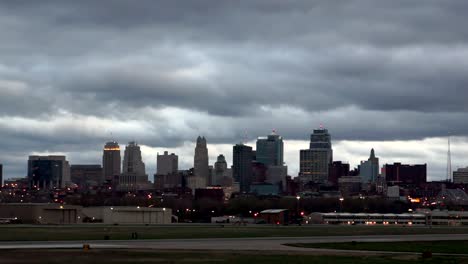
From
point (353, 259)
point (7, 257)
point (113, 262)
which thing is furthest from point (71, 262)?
point (353, 259)

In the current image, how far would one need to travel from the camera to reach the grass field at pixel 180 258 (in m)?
75.3

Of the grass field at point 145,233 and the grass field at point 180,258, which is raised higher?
the grass field at point 145,233

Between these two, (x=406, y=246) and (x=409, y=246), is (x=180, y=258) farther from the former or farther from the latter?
(x=409, y=246)

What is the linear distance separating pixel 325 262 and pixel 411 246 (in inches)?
1219

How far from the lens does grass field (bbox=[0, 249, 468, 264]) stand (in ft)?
247

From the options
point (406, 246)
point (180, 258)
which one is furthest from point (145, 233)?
point (180, 258)

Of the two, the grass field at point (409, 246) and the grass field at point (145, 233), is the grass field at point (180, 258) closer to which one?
the grass field at point (409, 246)

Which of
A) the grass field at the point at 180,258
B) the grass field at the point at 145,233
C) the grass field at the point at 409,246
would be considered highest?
the grass field at the point at 145,233

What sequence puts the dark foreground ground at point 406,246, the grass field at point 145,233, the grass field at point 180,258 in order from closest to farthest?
the grass field at point 180,258
the dark foreground ground at point 406,246
the grass field at point 145,233

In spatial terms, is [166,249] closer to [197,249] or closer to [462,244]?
[197,249]

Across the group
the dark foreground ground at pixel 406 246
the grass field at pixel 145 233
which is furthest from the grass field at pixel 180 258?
the grass field at pixel 145 233

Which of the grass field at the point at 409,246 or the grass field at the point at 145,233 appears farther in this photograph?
the grass field at the point at 145,233

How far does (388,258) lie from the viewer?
80688 millimetres

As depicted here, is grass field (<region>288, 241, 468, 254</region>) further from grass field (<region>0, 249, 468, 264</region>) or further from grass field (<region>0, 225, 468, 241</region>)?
grass field (<region>0, 225, 468, 241</region>)
